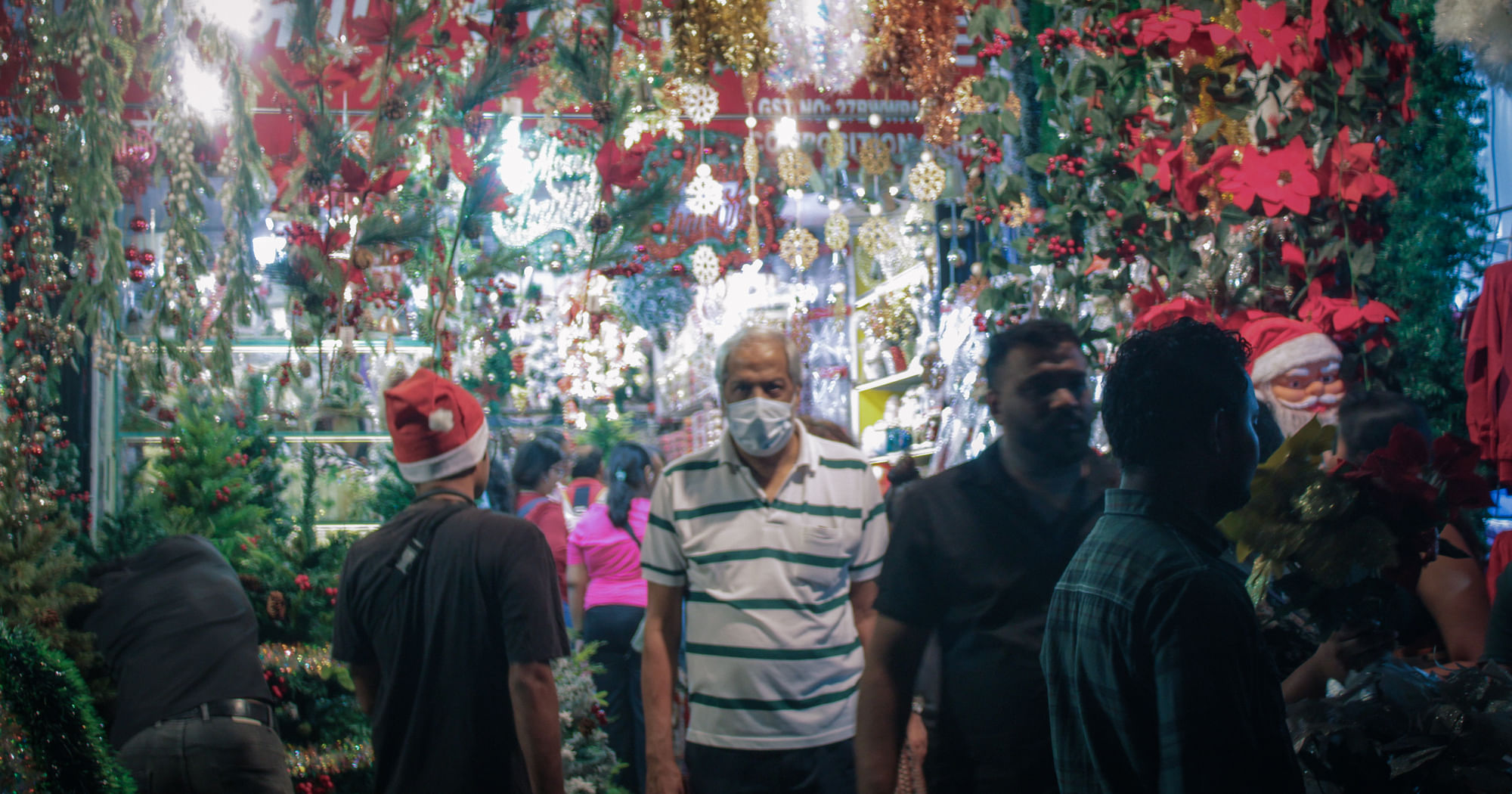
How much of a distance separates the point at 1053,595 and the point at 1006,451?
0.42 m

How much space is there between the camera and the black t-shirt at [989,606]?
1588 mm

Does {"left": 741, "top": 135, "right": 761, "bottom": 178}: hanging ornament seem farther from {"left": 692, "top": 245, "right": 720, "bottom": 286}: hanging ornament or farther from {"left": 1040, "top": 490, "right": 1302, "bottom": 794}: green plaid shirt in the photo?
{"left": 1040, "top": 490, "right": 1302, "bottom": 794}: green plaid shirt

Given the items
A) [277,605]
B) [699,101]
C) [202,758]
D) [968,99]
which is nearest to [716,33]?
[699,101]

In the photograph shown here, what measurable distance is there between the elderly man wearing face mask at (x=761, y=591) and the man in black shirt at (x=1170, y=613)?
0.75 m

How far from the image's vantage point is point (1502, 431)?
197 centimetres

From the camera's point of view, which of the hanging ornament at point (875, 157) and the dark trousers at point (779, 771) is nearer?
the dark trousers at point (779, 771)

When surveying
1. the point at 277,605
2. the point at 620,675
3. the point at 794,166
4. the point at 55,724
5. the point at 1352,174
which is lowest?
the point at 620,675

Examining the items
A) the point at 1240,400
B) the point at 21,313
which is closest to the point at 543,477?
the point at 21,313

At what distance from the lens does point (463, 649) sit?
6.30 feet

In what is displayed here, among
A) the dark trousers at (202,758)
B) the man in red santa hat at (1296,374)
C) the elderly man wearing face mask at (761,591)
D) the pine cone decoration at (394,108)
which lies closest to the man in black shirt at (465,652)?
the elderly man wearing face mask at (761,591)

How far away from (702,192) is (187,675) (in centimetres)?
206

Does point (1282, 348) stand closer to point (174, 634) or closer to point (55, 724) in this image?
point (55, 724)

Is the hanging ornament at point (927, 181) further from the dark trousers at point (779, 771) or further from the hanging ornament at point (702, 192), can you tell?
the dark trousers at point (779, 771)

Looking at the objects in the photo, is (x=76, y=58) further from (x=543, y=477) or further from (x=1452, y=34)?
(x=1452, y=34)
